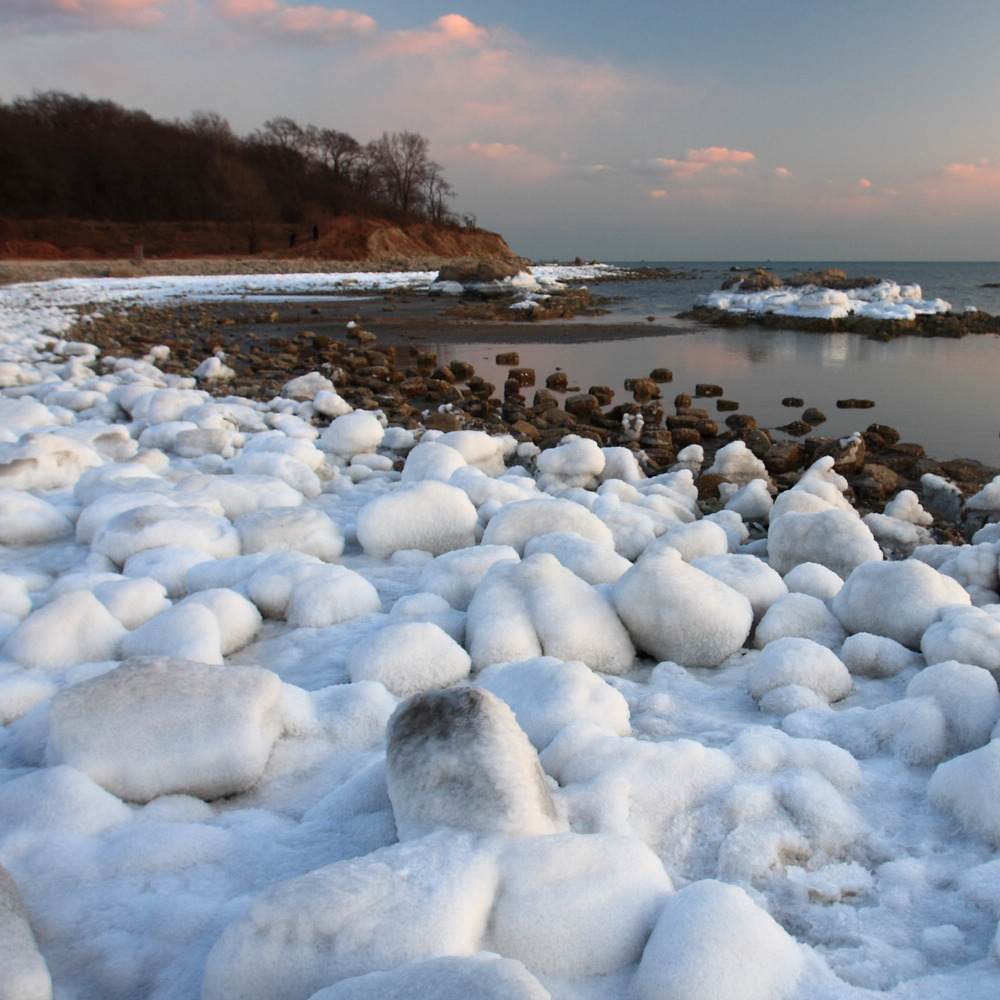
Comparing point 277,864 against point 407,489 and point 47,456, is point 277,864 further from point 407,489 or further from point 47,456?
point 47,456

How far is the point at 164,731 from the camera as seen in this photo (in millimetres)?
1588

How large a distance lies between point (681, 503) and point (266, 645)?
93.0 inches

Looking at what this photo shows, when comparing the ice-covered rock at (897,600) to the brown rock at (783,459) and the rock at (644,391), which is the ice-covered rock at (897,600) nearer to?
the brown rock at (783,459)

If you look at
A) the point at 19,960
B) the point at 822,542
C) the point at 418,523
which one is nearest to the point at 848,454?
the point at 822,542

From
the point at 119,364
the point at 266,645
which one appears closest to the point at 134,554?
the point at 266,645

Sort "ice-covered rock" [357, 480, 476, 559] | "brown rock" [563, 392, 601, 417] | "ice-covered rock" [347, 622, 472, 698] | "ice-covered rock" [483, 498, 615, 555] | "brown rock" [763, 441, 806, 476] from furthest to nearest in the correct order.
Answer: "brown rock" [563, 392, 601, 417], "brown rock" [763, 441, 806, 476], "ice-covered rock" [357, 480, 476, 559], "ice-covered rock" [483, 498, 615, 555], "ice-covered rock" [347, 622, 472, 698]

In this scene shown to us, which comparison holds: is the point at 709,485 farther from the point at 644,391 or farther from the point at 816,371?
the point at 816,371

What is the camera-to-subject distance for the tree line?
114 feet

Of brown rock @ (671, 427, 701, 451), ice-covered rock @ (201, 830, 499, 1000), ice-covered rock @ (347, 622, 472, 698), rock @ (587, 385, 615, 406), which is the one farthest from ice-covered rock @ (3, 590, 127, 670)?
rock @ (587, 385, 615, 406)

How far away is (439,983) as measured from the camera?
930 mm

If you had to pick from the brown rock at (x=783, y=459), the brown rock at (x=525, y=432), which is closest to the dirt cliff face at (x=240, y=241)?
the brown rock at (x=525, y=432)

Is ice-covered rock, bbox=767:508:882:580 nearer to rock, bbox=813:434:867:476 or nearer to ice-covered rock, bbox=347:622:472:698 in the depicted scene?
ice-covered rock, bbox=347:622:472:698

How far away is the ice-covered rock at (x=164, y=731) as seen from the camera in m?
1.55

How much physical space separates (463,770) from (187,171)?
43.4 meters
